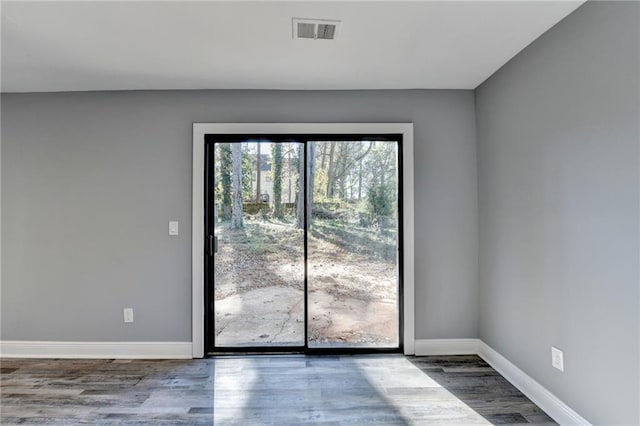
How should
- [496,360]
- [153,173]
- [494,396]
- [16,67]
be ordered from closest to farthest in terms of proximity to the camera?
[494,396] → [16,67] → [496,360] → [153,173]

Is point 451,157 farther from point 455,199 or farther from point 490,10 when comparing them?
point 490,10

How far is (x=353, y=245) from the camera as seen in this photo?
9.82ft

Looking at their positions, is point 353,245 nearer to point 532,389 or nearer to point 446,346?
point 446,346

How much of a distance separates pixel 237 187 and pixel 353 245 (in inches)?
46.4

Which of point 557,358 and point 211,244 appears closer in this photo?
point 557,358

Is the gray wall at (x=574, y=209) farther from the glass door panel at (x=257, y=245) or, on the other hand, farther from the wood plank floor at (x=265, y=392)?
the glass door panel at (x=257, y=245)

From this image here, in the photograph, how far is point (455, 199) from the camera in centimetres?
294

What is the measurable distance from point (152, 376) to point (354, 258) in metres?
1.88

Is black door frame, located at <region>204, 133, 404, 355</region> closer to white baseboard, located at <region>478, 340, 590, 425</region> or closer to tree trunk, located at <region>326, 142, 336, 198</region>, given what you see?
tree trunk, located at <region>326, 142, 336, 198</region>

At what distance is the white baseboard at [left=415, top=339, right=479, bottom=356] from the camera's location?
2.90 m

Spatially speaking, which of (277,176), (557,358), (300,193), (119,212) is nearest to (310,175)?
(300,193)

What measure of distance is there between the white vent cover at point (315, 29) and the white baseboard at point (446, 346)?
2540 millimetres

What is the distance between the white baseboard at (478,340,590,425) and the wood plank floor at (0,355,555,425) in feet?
0.17

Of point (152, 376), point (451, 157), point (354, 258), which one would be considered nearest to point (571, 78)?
point (451, 157)
